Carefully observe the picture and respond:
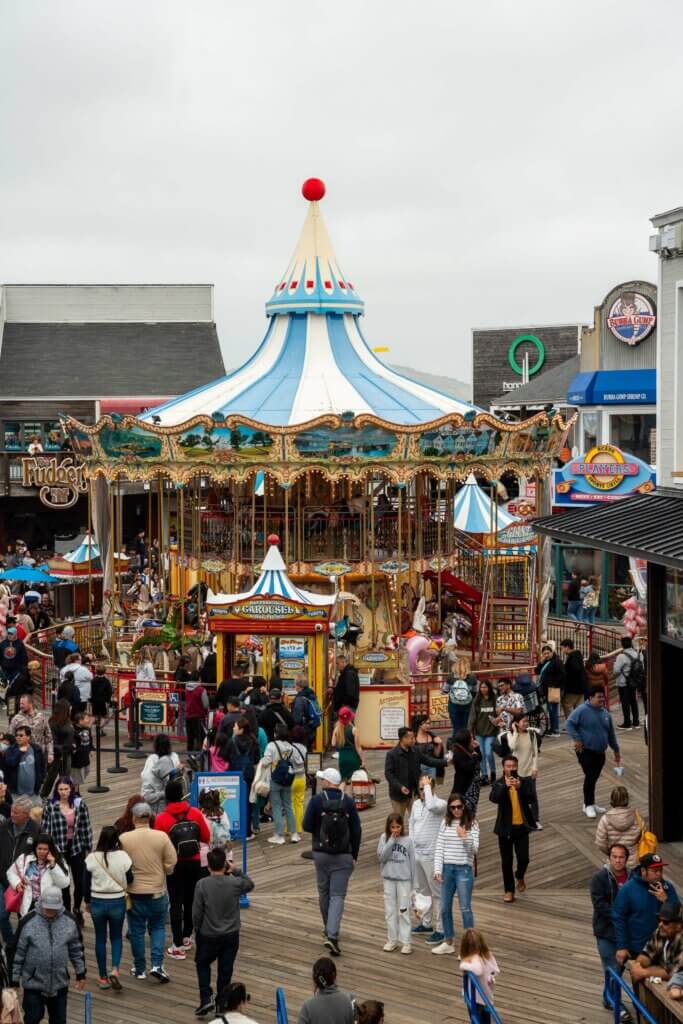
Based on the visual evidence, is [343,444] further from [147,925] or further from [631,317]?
[631,317]

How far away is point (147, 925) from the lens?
1142cm

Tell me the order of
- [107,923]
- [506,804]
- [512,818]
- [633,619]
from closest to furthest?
1. [107,923]
2. [506,804]
3. [512,818]
4. [633,619]

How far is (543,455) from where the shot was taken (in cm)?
2522

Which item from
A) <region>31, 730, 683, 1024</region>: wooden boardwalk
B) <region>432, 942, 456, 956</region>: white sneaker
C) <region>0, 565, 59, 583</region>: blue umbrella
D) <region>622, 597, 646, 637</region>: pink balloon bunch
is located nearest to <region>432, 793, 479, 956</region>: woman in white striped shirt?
<region>432, 942, 456, 956</region>: white sneaker

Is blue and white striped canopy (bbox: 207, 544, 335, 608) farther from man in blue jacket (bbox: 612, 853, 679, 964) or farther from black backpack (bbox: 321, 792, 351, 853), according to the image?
man in blue jacket (bbox: 612, 853, 679, 964)

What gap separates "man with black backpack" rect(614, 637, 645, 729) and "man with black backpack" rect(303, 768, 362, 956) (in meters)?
9.24

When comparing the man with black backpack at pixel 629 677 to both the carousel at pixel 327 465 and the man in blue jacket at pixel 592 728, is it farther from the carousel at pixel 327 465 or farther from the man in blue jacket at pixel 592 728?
the man in blue jacket at pixel 592 728

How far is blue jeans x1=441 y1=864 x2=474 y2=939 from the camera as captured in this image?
11.6m

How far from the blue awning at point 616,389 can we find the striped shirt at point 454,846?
3062 cm

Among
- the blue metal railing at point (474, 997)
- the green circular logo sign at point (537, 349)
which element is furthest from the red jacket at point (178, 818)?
the green circular logo sign at point (537, 349)

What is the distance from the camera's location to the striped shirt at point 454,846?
37.8ft

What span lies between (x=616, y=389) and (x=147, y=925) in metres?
32.2

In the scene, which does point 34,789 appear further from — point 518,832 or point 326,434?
point 326,434

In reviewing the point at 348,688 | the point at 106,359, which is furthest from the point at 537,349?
the point at 348,688
